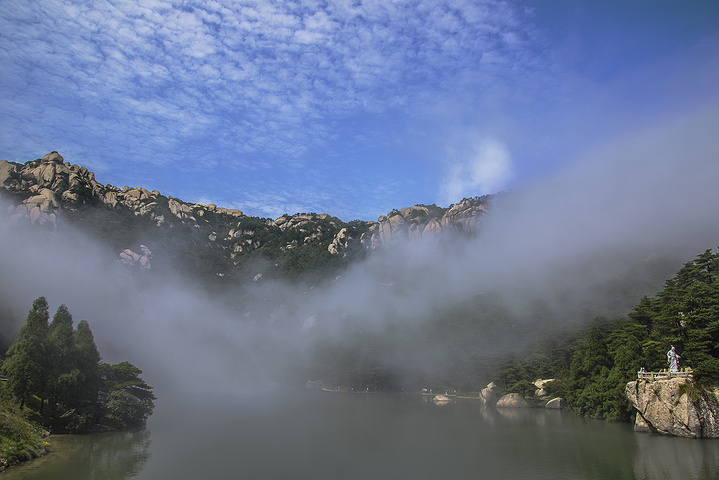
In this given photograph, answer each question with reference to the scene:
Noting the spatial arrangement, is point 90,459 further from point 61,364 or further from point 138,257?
point 138,257

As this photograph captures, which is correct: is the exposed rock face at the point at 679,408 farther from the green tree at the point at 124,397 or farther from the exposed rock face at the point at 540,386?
the green tree at the point at 124,397

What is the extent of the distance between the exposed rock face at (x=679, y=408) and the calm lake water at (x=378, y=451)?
1.13 m

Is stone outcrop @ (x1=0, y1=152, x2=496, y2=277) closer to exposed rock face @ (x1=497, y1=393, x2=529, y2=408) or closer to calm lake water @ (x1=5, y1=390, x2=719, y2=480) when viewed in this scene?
calm lake water @ (x1=5, y1=390, x2=719, y2=480)

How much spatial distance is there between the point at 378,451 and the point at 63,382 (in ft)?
76.8

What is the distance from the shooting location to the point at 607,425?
38156 millimetres

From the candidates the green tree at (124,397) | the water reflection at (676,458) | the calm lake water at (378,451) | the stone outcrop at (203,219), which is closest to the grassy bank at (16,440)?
the calm lake water at (378,451)

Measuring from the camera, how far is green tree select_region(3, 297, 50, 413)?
99.2 ft

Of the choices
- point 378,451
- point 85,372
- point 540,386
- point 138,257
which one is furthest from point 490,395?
point 138,257

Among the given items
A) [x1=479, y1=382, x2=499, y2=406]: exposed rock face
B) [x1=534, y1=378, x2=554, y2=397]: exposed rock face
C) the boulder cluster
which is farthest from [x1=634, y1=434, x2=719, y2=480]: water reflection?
[x1=479, y1=382, x2=499, y2=406]: exposed rock face

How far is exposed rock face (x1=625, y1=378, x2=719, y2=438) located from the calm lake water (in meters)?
1.13

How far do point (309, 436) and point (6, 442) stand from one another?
20310 mm

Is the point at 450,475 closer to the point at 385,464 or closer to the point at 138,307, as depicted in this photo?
the point at 385,464

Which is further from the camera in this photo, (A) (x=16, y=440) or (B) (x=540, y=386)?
(B) (x=540, y=386)

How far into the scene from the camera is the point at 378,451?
30438 mm
